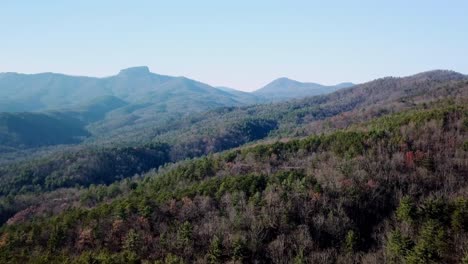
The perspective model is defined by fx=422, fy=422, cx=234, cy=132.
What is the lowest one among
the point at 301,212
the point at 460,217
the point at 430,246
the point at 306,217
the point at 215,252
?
the point at 215,252

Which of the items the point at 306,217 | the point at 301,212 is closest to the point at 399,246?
the point at 306,217

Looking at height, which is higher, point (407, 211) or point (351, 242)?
point (407, 211)

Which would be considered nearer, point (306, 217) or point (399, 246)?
point (399, 246)

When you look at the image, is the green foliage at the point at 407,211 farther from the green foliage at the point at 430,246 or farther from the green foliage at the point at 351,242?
the green foliage at the point at 351,242

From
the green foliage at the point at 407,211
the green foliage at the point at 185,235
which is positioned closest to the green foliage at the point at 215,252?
the green foliage at the point at 185,235

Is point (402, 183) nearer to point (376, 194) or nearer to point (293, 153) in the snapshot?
point (376, 194)

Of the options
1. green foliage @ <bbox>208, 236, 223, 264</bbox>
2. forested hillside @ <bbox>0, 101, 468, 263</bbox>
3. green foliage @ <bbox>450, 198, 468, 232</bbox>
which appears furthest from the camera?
green foliage @ <bbox>450, 198, 468, 232</bbox>

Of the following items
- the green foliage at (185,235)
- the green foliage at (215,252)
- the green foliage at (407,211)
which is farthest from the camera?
the green foliage at (407,211)

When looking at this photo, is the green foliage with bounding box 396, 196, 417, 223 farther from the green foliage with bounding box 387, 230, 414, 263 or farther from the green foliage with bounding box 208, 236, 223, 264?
the green foliage with bounding box 208, 236, 223, 264

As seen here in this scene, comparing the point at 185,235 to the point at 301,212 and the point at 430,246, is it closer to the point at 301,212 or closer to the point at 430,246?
the point at 301,212

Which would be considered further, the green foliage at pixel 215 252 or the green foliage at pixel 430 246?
the green foliage at pixel 215 252

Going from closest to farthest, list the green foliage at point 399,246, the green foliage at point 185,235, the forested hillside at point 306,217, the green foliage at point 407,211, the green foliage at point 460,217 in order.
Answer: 1. the green foliage at point 399,246
2. the forested hillside at point 306,217
3. the green foliage at point 460,217
4. the green foliage at point 185,235
5. the green foliage at point 407,211

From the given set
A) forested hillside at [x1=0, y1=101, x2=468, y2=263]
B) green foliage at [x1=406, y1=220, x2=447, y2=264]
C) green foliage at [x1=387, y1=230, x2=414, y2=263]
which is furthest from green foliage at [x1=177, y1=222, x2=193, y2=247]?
green foliage at [x1=406, y1=220, x2=447, y2=264]

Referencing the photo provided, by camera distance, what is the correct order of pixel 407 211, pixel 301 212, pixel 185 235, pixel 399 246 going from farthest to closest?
pixel 301 212
pixel 407 211
pixel 185 235
pixel 399 246
